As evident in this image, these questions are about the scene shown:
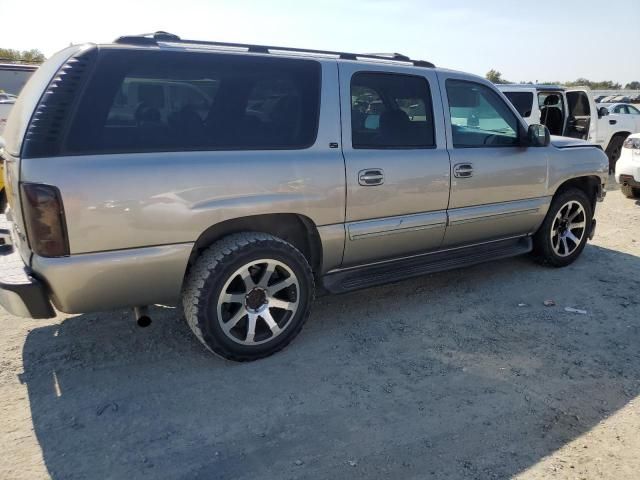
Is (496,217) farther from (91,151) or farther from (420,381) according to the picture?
(91,151)

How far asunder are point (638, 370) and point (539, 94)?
8.02 m

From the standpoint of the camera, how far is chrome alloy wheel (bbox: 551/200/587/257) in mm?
4996

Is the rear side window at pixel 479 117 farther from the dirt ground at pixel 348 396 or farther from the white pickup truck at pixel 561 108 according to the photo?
the white pickup truck at pixel 561 108

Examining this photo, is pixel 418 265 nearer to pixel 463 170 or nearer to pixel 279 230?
pixel 463 170

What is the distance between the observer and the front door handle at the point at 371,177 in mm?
3514

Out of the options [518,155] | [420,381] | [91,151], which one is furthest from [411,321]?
[91,151]

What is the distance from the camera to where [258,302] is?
10.9ft

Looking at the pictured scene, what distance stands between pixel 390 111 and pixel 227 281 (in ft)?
5.82

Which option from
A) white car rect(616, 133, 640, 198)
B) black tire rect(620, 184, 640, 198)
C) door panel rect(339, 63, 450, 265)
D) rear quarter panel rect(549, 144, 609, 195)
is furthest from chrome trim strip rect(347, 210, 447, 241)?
black tire rect(620, 184, 640, 198)

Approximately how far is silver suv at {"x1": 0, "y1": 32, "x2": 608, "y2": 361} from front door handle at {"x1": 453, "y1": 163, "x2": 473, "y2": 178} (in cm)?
2

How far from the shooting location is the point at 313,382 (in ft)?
10.2

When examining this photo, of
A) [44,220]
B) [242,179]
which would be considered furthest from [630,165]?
[44,220]

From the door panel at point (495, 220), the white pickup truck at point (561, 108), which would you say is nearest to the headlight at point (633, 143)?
the white pickup truck at point (561, 108)

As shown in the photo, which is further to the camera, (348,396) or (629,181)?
(629,181)
